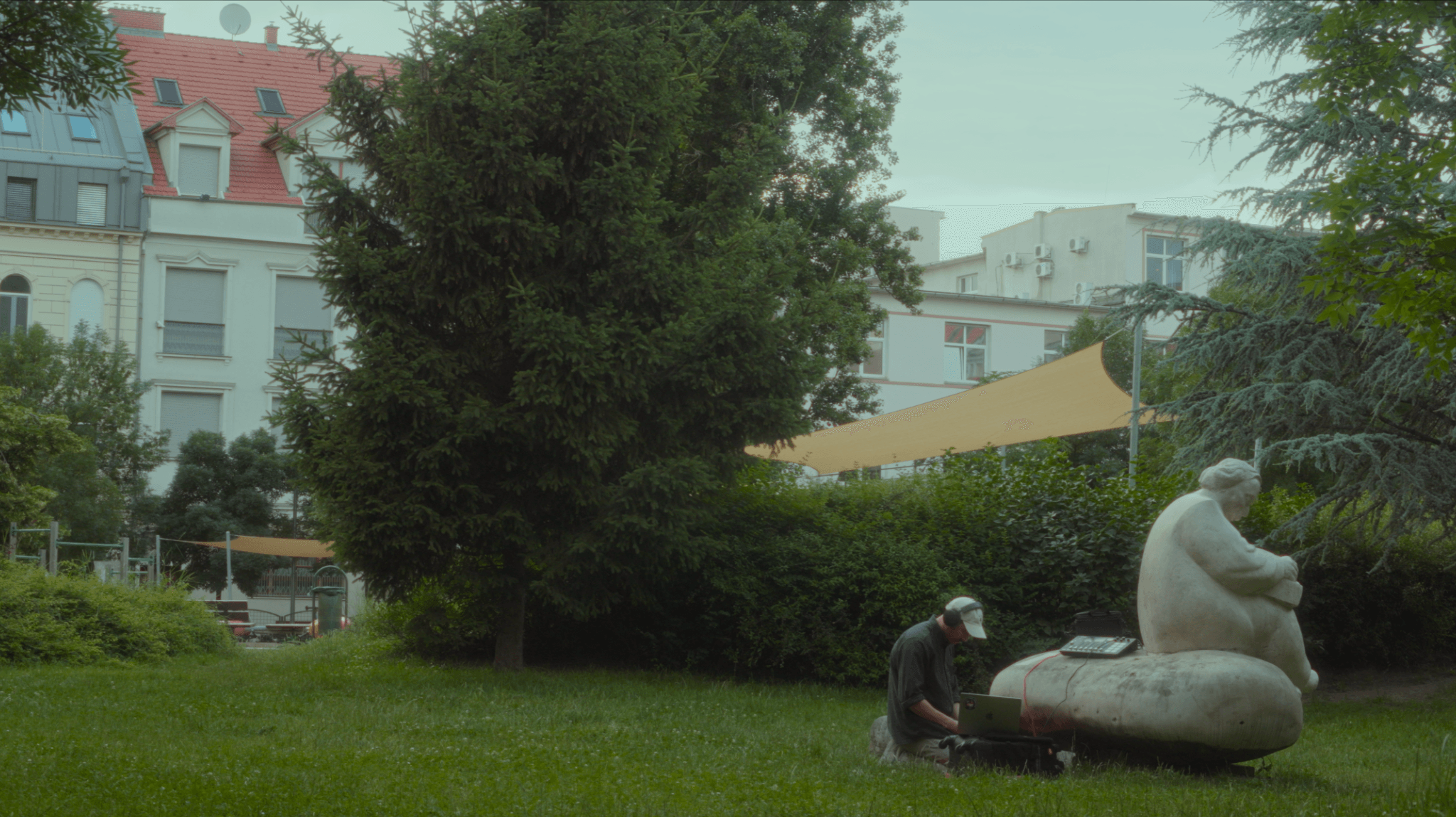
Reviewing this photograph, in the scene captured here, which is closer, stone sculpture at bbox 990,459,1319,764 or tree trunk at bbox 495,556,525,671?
stone sculpture at bbox 990,459,1319,764

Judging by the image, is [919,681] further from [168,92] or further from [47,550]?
[168,92]

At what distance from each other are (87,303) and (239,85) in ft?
28.1

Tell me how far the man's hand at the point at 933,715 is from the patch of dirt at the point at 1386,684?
8853 millimetres

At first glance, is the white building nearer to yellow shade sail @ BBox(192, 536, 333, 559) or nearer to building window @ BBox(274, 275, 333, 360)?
building window @ BBox(274, 275, 333, 360)

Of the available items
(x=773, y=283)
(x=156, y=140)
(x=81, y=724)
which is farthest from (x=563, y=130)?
(x=156, y=140)

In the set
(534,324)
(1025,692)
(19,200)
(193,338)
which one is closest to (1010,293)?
(193,338)

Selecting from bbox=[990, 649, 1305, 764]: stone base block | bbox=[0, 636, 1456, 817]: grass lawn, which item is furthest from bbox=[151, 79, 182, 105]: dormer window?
bbox=[990, 649, 1305, 764]: stone base block

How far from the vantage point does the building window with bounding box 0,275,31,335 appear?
111ft

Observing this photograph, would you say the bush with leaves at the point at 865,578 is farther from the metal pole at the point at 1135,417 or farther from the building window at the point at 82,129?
the building window at the point at 82,129

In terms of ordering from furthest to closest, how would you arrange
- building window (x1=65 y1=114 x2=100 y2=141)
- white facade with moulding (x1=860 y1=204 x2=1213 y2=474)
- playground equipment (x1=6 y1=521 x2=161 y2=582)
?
white facade with moulding (x1=860 y1=204 x2=1213 y2=474), building window (x1=65 y1=114 x2=100 y2=141), playground equipment (x1=6 y1=521 x2=161 y2=582)

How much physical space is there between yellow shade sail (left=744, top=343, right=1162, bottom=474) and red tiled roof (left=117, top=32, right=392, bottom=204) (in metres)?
21.7

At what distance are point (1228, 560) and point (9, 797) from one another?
6.61m

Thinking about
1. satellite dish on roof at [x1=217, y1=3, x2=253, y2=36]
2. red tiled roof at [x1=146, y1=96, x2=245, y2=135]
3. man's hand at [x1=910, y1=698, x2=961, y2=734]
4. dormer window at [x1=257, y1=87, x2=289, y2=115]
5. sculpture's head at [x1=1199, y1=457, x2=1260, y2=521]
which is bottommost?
man's hand at [x1=910, y1=698, x2=961, y2=734]

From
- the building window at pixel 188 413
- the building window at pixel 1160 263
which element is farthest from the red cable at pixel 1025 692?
the building window at pixel 1160 263
